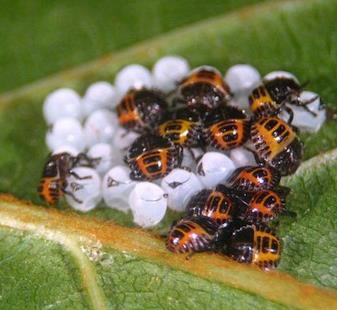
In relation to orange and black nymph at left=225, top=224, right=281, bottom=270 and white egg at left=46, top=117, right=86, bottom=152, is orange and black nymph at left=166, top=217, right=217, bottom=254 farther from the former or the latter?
white egg at left=46, top=117, right=86, bottom=152

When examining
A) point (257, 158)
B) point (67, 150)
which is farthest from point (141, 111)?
point (257, 158)

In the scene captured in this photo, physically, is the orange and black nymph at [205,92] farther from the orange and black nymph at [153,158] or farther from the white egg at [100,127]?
the white egg at [100,127]

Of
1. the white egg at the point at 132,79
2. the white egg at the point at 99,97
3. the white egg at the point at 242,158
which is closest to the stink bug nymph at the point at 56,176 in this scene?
the white egg at the point at 99,97

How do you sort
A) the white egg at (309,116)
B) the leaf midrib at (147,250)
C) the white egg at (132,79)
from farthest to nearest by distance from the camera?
the white egg at (132,79) → the white egg at (309,116) → the leaf midrib at (147,250)

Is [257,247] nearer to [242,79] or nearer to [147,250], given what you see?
[147,250]

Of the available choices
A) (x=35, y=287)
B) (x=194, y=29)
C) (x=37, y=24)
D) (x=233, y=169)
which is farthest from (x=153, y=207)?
(x=37, y=24)

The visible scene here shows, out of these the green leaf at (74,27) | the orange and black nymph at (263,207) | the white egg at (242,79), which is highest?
the green leaf at (74,27)

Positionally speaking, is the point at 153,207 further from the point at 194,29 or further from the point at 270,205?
the point at 194,29

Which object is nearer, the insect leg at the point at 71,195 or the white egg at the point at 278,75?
the insect leg at the point at 71,195
